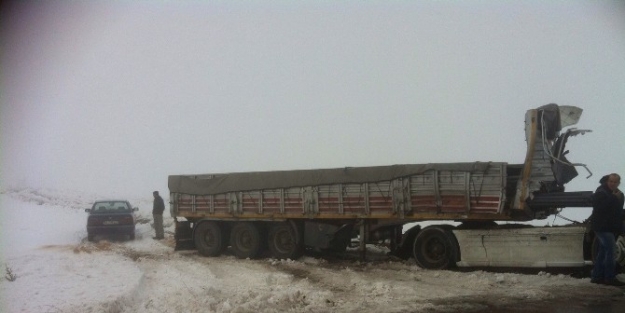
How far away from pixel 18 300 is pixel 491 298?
6.69 metres

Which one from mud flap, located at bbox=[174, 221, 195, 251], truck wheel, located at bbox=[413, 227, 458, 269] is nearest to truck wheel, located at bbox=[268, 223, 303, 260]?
mud flap, located at bbox=[174, 221, 195, 251]

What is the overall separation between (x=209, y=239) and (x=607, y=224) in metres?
10.8

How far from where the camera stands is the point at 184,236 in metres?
16.0

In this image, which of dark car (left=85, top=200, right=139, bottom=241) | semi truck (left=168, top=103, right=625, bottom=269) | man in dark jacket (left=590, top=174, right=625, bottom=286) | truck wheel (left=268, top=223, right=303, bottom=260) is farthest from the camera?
dark car (left=85, top=200, right=139, bottom=241)

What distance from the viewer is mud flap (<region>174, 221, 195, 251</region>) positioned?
15836 mm

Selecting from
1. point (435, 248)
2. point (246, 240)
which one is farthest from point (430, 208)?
point (246, 240)

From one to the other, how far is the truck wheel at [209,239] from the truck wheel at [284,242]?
74.7 inches

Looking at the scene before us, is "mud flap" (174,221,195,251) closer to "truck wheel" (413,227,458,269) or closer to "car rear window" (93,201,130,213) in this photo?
"car rear window" (93,201,130,213)

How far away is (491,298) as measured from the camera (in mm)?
7648

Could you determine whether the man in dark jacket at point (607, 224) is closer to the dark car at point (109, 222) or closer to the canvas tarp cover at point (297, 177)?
the canvas tarp cover at point (297, 177)

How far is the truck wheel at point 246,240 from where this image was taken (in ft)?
46.5

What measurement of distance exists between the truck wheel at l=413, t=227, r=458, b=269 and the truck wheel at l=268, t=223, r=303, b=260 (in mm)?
3381

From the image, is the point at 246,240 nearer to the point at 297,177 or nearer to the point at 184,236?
the point at 184,236

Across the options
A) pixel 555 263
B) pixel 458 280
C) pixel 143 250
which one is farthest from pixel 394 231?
pixel 143 250
